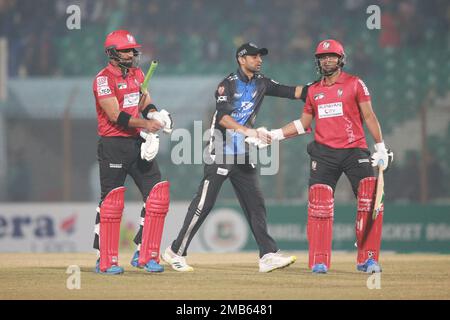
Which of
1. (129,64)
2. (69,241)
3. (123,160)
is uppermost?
(129,64)

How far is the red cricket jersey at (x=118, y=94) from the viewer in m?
10.3

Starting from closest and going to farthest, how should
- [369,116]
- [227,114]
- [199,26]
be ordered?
[369,116]
[227,114]
[199,26]

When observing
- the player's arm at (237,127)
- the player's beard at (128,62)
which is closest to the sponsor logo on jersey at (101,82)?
the player's beard at (128,62)

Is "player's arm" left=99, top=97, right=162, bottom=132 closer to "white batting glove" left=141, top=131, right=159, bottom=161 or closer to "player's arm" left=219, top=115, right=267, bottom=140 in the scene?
"white batting glove" left=141, top=131, right=159, bottom=161

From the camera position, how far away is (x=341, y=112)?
10.4m

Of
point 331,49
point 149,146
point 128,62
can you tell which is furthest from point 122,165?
point 331,49

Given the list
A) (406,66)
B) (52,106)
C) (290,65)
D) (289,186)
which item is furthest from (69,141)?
(406,66)

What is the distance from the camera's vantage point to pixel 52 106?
19.3 metres

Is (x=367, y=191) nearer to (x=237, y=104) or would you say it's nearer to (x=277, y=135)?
(x=277, y=135)

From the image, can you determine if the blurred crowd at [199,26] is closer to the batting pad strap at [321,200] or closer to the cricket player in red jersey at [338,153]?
the cricket player in red jersey at [338,153]

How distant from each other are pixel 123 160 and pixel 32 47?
41.6 ft

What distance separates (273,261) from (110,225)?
1.73 m

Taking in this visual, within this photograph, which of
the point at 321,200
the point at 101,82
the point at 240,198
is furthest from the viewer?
the point at 240,198
